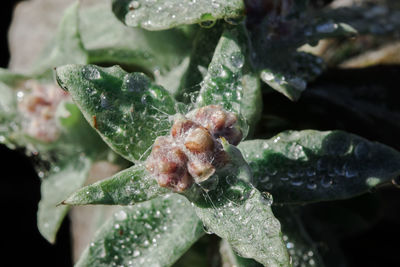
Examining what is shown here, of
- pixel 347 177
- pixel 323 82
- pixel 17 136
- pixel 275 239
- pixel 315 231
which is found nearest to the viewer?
pixel 275 239

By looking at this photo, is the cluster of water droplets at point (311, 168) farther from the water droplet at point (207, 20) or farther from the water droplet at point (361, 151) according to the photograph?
the water droplet at point (207, 20)

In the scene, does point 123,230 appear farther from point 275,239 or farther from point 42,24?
point 42,24

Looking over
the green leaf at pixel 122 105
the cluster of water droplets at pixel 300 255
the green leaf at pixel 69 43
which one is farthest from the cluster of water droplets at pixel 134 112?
the cluster of water droplets at pixel 300 255

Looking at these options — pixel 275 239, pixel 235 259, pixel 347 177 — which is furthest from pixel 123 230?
pixel 347 177

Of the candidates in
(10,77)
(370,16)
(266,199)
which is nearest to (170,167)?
(266,199)

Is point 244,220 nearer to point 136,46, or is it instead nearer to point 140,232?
point 140,232

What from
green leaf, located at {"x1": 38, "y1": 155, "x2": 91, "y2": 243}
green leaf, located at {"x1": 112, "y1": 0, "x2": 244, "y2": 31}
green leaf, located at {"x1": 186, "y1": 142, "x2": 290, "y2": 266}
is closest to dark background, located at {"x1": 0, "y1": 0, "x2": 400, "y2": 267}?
green leaf, located at {"x1": 38, "y1": 155, "x2": 91, "y2": 243}

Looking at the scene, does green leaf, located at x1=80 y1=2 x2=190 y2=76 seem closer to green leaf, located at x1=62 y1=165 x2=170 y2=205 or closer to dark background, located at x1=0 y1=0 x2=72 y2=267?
green leaf, located at x1=62 y1=165 x2=170 y2=205
